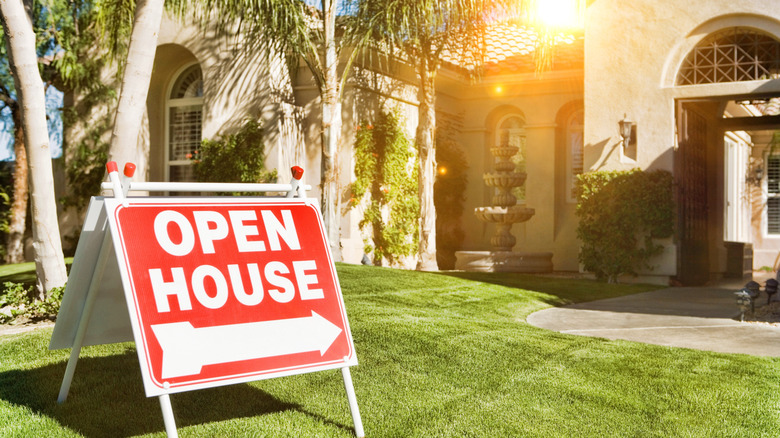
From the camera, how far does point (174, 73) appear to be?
16703 millimetres

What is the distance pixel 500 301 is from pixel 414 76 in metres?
7.60

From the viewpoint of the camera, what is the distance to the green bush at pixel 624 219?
1338cm

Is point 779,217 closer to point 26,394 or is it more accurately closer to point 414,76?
point 414,76

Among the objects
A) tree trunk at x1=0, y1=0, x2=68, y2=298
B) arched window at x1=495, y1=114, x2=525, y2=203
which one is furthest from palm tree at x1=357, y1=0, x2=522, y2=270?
tree trunk at x1=0, y1=0, x2=68, y2=298

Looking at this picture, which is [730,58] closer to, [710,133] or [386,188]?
[710,133]

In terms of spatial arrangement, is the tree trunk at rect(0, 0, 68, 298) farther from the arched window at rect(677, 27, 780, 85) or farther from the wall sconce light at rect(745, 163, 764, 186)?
the wall sconce light at rect(745, 163, 764, 186)

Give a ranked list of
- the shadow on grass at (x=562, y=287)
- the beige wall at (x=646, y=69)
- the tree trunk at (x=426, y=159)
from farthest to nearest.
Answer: the tree trunk at (x=426, y=159) → the beige wall at (x=646, y=69) → the shadow on grass at (x=562, y=287)

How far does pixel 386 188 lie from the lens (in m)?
15.0

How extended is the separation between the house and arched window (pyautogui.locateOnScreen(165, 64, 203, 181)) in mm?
30

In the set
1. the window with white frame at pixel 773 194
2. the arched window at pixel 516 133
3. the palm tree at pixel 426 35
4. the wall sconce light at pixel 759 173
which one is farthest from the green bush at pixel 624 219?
the window with white frame at pixel 773 194

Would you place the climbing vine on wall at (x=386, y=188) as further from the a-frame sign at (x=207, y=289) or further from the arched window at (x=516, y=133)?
the a-frame sign at (x=207, y=289)

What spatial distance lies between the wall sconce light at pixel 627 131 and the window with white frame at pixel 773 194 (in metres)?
9.96

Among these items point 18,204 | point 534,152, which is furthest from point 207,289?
point 534,152

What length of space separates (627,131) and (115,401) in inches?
437
